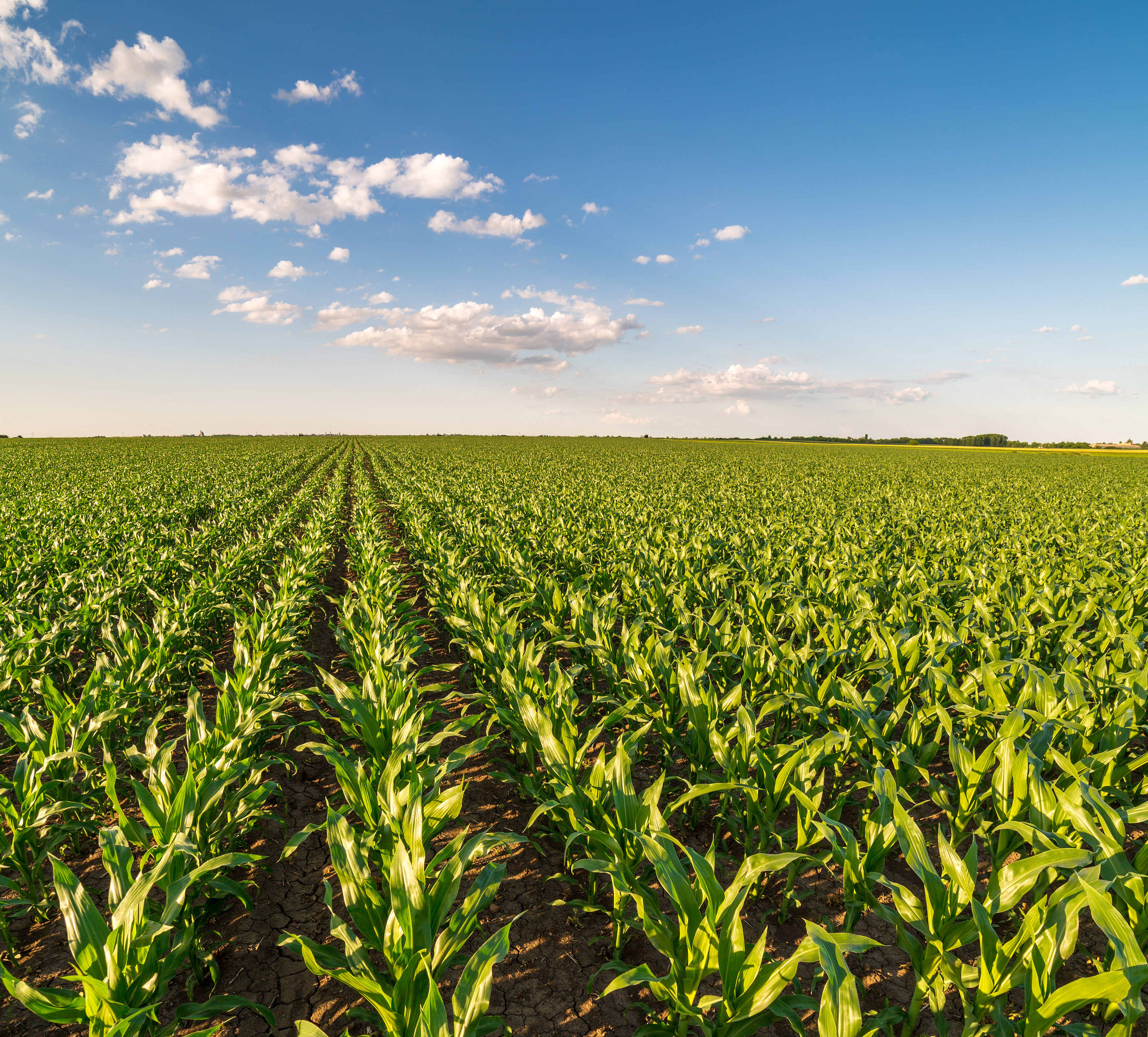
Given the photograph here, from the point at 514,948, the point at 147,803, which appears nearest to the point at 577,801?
the point at 514,948

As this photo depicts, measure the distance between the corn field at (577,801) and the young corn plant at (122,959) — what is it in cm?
2

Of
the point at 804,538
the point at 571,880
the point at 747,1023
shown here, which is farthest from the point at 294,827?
the point at 804,538

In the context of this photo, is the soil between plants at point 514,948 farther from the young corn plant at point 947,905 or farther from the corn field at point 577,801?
the young corn plant at point 947,905

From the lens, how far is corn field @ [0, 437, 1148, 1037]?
2154 mm

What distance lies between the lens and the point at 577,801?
9.83 ft

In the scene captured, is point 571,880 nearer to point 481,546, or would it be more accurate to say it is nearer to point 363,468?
point 481,546

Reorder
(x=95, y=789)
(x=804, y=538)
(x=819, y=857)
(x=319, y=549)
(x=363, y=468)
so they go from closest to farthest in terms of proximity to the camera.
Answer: (x=819, y=857) < (x=95, y=789) < (x=319, y=549) < (x=804, y=538) < (x=363, y=468)

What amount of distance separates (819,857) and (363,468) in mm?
33509

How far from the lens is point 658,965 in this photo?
2832 millimetres

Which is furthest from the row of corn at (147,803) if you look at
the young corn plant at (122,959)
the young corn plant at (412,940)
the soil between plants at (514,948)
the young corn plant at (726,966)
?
the young corn plant at (726,966)

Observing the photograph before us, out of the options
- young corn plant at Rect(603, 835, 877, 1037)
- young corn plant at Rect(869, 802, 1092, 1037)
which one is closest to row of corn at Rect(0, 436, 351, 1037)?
young corn plant at Rect(603, 835, 877, 1037)

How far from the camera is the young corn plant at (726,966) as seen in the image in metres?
1.91

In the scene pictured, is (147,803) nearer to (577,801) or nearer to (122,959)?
(122,959)

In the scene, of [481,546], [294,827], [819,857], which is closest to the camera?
[819,857]
